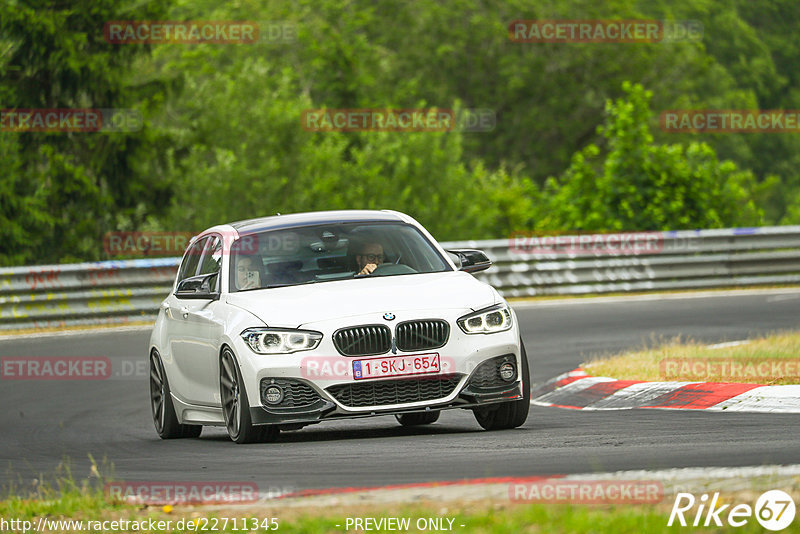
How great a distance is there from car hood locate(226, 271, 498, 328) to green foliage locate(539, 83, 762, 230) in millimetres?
19116

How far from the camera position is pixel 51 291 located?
69.1ft

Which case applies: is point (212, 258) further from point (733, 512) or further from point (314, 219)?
point (733, 512)

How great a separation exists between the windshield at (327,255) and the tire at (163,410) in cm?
142

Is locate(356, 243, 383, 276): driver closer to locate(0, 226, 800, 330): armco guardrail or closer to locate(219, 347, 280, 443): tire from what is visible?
locate(219, 347, 280, 443): tire

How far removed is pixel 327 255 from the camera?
10500mm

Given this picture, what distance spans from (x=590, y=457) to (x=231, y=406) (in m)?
3.11

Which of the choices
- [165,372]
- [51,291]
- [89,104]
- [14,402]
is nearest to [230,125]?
[89,104]

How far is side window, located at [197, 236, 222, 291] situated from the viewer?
35.6 ft

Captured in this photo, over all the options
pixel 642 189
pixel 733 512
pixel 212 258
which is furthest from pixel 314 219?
pixel 642 189

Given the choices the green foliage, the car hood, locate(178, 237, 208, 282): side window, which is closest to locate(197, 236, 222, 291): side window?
locate(178, 237, 208, 282): side window

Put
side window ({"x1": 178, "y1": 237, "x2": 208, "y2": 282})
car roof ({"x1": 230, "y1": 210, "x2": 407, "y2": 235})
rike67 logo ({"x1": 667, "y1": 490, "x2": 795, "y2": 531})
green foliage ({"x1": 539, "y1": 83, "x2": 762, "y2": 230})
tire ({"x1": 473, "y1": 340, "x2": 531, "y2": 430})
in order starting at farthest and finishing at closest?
green foliage ({"x1": 539, "y1": 83, "x2": 762, "y2": 230}) < side window ({"x1": 178, "y1": 237, "x2": 208, "y2": 282}) < car roof ({"x1": 230, "y1": 210, "x2": 407, "y2": 235}) < tire ({"x1": 473, "y1": 340, "x2": 531, "y2": 430}) < rike67 logo ({"x1": 667, "y1": 490, "x2": 795, "y2": 531})

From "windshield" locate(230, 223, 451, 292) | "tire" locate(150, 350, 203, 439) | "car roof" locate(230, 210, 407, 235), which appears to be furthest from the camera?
"tire" locate(150, 350, 203, 439)

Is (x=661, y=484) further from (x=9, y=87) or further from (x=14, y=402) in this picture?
(x=9, y=87)

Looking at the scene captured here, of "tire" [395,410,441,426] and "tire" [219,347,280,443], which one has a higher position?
"tire" [219,347,280,443]
